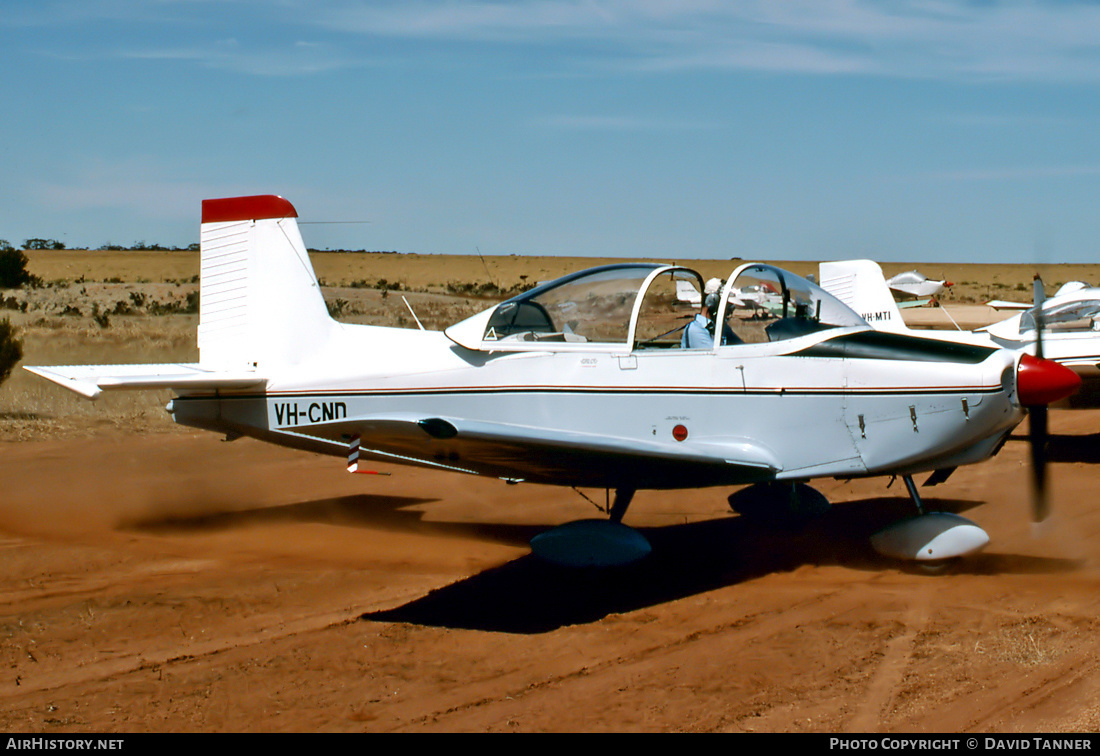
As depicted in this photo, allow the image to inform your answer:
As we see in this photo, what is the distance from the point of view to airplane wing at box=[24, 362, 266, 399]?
6.94 m

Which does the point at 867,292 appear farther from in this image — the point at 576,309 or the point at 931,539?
the point at 576,309

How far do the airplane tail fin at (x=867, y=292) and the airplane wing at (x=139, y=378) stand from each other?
9.41m

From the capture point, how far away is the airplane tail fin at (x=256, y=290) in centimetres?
798

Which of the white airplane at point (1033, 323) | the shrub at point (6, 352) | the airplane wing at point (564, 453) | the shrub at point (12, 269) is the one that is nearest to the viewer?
the airplane wing at point (564, 453)

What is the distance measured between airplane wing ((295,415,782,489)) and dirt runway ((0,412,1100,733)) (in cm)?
76

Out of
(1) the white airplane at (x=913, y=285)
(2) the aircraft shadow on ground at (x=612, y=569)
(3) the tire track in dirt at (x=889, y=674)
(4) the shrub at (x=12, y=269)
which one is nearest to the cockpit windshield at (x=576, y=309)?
(2) the aircraft shadow on ground at (x=612, y=569)

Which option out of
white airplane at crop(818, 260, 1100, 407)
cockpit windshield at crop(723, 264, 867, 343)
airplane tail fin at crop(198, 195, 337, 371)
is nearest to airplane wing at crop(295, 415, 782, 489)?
cockpit windshield at crop(723, 264, 867, 343)

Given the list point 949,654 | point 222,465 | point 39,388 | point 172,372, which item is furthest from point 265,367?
point 39,388

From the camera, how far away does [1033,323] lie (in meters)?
13.0

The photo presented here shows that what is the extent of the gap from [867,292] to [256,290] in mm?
9588

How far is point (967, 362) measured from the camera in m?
6.19

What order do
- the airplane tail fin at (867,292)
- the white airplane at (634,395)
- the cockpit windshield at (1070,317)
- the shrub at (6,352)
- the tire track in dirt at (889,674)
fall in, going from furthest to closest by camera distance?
the shrub at (6,352) → the airplane tail fin at (867,292) → the cockpit windshield at (1070,317) → the white airplane at (634,395) → the tire track in dirt at (889,674)

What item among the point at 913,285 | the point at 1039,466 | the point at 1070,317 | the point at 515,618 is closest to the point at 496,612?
the point at 515,618

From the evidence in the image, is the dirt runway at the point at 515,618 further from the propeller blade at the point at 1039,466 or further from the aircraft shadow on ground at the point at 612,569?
the propeller blade at the point at 1039,466
